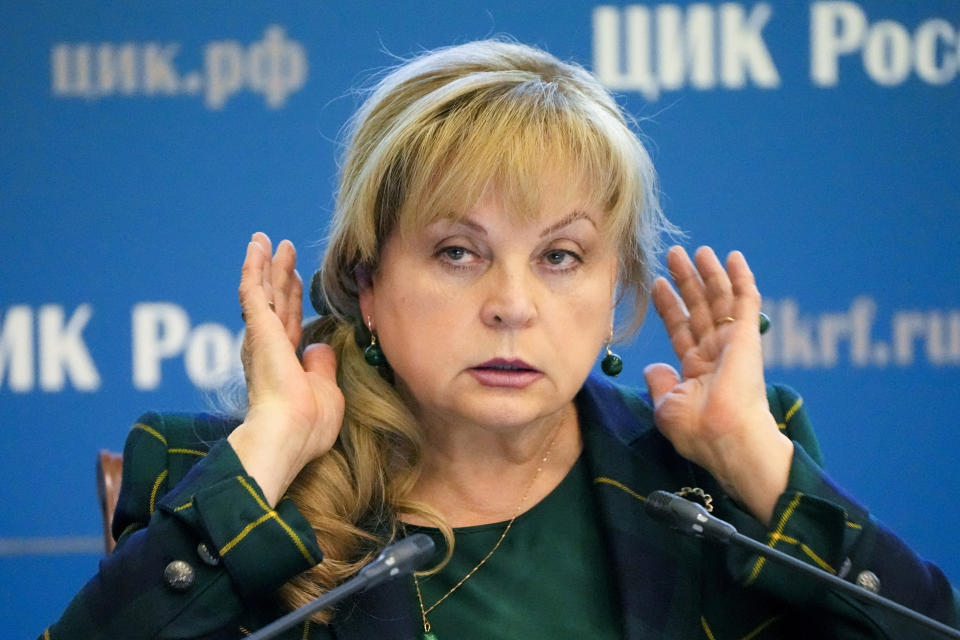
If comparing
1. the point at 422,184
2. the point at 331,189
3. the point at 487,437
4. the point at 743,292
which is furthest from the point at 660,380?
the point at 331,189

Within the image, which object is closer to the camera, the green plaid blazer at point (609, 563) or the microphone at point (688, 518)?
the microphone at point (688, 518)

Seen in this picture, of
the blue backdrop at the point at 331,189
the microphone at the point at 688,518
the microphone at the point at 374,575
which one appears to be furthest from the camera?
the blue backdrop at the point at 331,189

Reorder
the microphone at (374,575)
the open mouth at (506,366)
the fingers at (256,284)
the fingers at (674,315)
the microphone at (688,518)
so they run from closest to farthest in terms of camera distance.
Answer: the microphone at (374,575)
the microphone at (688,518)
the open mouth at (506,366)
the fingers at (256,284)
the fingers at (674,315)

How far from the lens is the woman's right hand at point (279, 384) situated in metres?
1.74

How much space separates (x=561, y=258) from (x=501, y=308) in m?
0.14

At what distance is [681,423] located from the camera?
1884 millimetres

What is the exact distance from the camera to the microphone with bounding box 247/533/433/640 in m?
1.34

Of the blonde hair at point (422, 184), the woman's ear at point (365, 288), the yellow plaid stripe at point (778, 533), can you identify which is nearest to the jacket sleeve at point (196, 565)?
the blonde hair at point (422, 184)

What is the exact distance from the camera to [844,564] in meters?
1.68

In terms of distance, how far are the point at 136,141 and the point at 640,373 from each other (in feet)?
4.15

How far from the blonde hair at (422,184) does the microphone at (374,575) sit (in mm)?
372

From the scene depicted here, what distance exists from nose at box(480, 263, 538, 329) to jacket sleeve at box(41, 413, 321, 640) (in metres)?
0.37

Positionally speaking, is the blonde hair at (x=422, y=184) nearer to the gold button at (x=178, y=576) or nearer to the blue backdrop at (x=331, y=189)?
the gold button at (x=178, y=576)

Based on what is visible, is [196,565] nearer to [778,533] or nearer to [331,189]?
[778,533]
